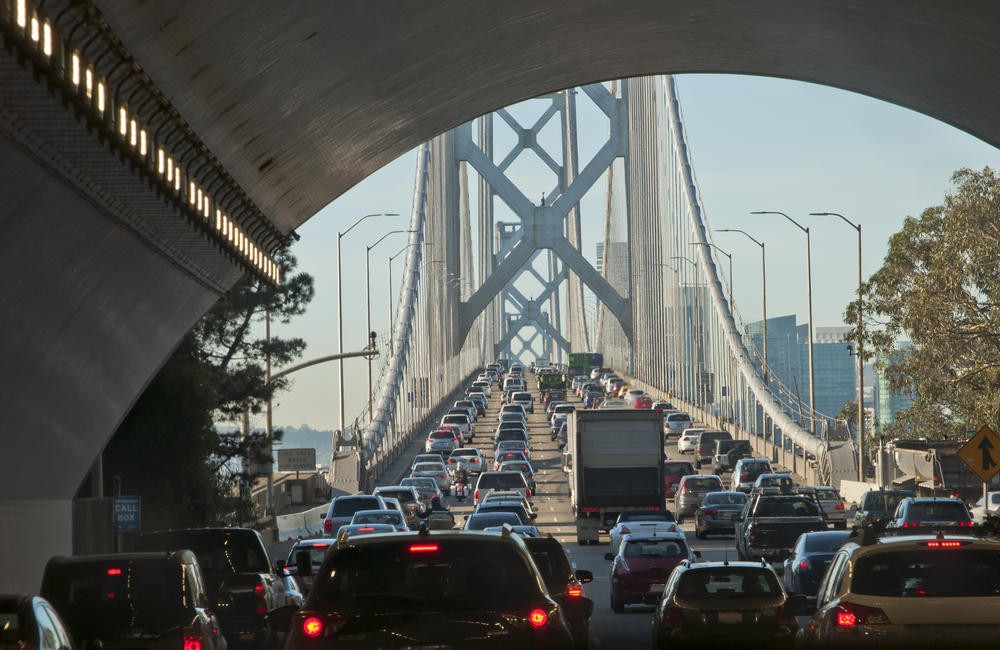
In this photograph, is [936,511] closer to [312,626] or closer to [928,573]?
[928,573]

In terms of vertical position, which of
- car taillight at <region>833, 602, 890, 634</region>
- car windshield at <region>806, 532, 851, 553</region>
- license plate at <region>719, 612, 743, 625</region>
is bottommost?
license plate at <region>719, 612, 743, 625</region>

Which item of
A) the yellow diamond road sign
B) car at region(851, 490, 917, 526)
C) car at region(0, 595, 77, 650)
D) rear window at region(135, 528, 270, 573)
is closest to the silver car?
car at region(851, 490, 917, 526)

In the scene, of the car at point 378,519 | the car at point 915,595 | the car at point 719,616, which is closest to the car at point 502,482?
the car at point 378,519

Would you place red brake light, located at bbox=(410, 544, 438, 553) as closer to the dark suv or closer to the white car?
the dark suv

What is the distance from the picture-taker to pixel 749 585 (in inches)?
594

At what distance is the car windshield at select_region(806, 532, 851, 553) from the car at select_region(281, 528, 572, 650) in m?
13.1

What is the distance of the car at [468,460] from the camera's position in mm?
56844

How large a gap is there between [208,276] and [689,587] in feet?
28.0

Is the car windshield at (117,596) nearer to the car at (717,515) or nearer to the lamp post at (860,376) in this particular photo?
the car at (717,515)

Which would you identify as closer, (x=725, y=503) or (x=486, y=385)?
(x=725, y=503)

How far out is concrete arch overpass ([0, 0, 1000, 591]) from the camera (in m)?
12.9

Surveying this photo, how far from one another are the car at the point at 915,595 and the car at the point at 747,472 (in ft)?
124

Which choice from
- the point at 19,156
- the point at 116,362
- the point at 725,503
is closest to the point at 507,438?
the point at 725,503

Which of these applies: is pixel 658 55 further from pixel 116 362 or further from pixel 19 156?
A: pixel 19 156
